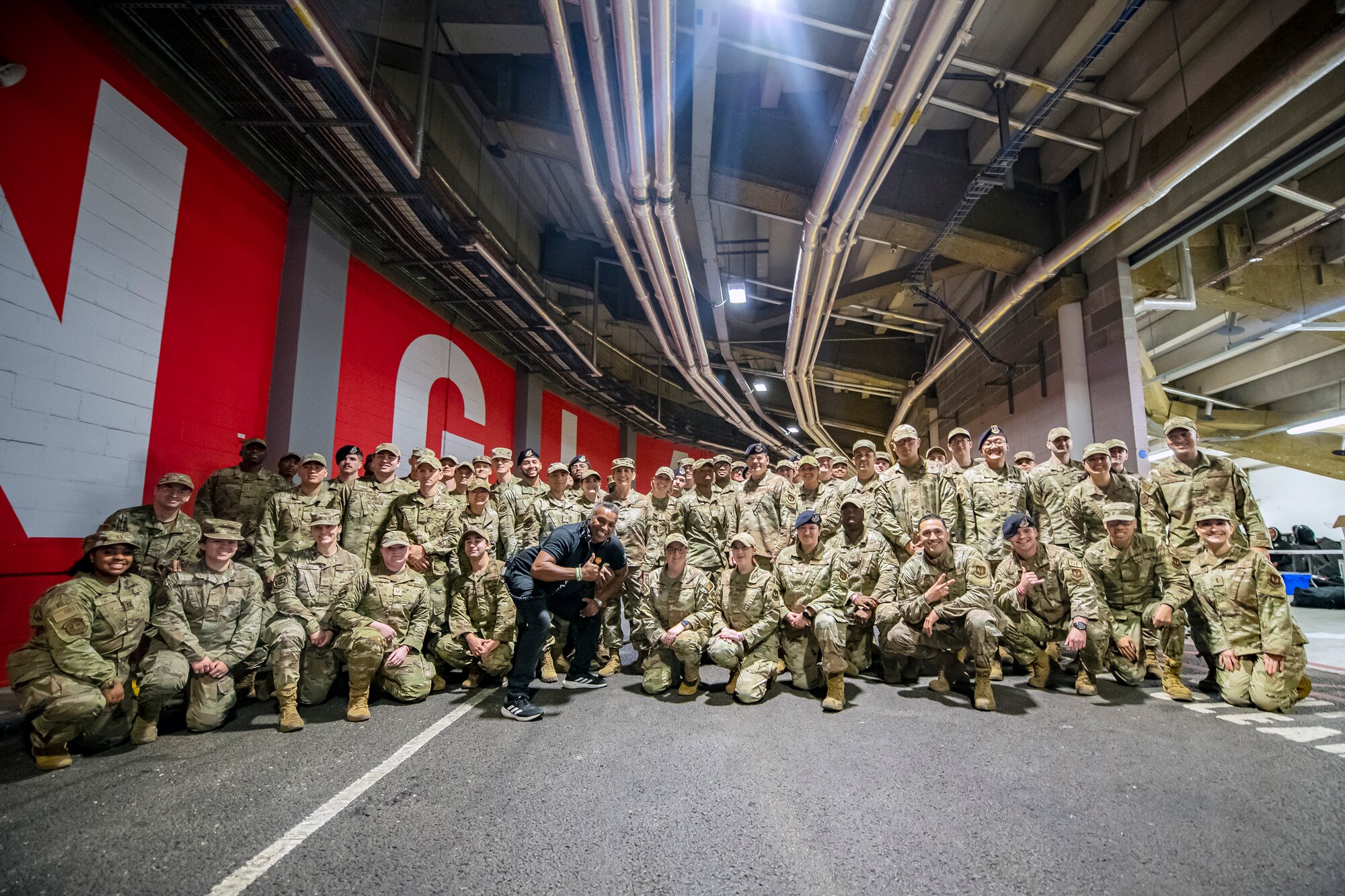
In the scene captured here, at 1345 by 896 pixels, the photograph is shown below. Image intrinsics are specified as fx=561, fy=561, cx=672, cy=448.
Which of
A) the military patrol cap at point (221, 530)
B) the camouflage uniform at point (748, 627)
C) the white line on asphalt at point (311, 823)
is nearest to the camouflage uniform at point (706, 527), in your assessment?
the camouflage uniform at point (748, 627)

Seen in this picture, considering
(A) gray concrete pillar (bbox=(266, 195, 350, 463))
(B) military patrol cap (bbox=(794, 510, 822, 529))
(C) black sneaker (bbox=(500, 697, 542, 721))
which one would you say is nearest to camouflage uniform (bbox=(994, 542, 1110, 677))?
(B) military patrol cap (bbox=(794, 510, 822, 529))

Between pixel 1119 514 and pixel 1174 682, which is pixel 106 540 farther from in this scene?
pixel 1174 682

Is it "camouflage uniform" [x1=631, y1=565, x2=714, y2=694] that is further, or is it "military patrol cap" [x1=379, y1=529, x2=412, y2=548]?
"military patrol cap" [x1=379, y1=529, x2=412, y2=548]

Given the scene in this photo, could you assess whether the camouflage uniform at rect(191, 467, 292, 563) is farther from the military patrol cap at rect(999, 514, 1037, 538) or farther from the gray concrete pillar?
the military patrol cap at rect(999, 514, 1037, 538)

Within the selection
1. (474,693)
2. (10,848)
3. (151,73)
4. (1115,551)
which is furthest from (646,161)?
(10,848)

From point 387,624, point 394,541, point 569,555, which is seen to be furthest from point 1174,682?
point 394,541

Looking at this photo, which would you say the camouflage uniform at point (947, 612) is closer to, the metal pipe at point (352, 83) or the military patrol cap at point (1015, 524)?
the military patrol cap at point (1015, 524)

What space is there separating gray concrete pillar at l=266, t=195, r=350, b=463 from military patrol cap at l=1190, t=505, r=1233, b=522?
8252mm

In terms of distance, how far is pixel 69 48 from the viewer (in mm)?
4145

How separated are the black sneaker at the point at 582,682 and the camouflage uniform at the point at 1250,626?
4439 mm

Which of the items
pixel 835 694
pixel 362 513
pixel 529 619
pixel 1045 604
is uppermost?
pixel 362 513

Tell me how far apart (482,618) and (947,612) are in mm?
3617

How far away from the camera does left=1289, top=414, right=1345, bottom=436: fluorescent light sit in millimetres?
10312

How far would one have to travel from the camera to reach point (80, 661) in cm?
312
